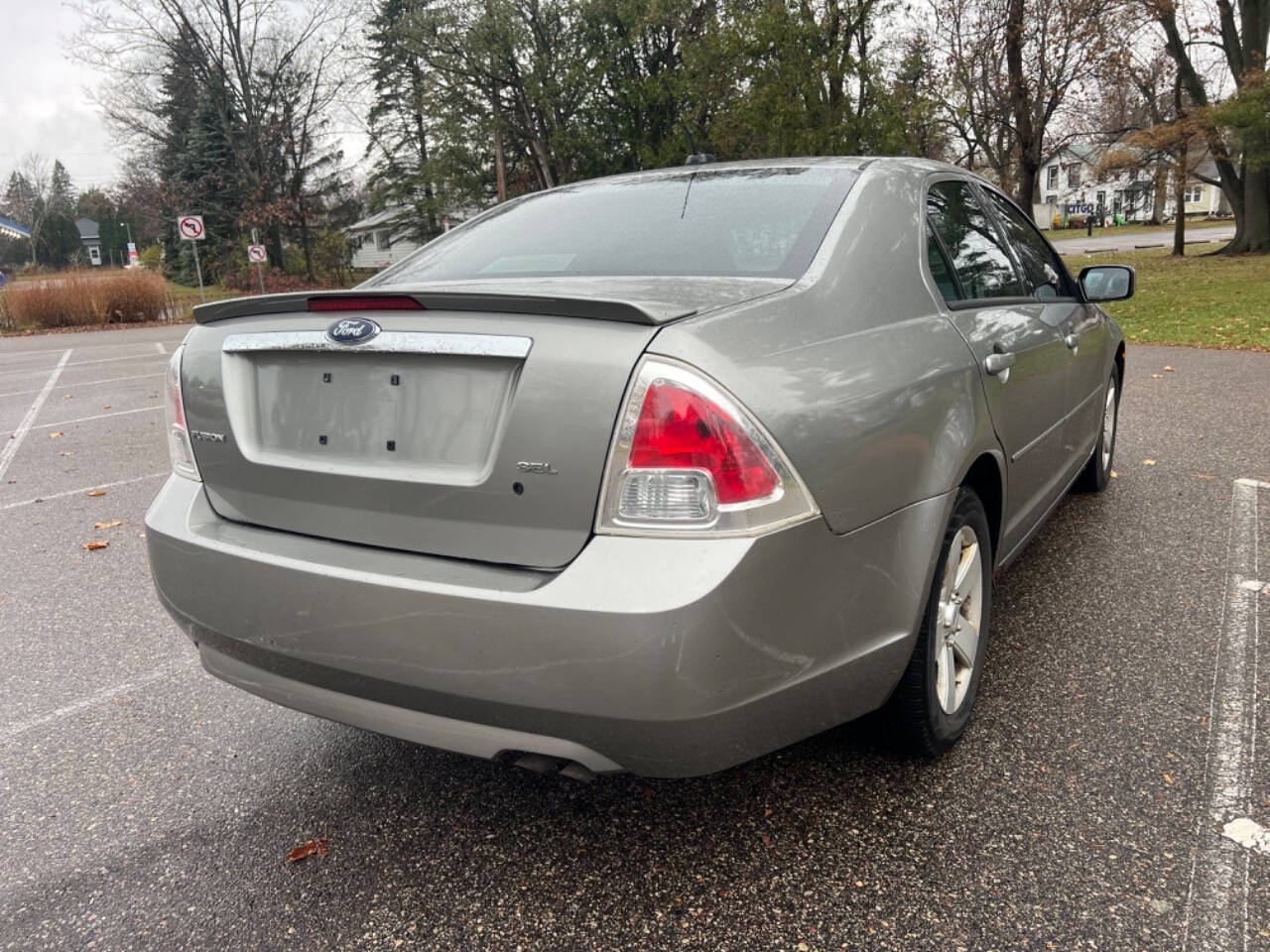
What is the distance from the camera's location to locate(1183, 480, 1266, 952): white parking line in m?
1.81

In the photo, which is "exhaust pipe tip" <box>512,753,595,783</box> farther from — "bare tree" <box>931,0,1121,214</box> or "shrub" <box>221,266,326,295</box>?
"shrub" <box>221,266,326,295</box>

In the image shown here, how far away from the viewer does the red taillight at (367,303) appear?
74.8 inches

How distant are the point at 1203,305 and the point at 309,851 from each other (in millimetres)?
16700

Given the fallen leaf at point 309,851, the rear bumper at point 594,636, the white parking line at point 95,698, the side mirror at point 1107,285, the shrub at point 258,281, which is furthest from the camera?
the shrub at point 258,281

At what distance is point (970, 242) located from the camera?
292 centimetres

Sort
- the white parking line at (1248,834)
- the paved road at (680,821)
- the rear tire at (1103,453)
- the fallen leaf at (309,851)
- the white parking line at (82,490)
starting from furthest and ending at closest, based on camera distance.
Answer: the white parking line at (82,490) → the rear tire at (1103,453) → the fallen leaf at (309,851) → the white parking line at (1248,834) → the paved road at (680,821)

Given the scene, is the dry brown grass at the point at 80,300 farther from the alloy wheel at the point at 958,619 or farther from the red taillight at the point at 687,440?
the red taillight at the point at 687,440

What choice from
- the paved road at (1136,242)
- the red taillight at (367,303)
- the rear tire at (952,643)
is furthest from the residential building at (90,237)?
the rear tire at (952,643)

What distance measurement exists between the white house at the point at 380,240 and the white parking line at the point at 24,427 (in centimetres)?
4047

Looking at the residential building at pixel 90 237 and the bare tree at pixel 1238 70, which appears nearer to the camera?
the bare tree at pixel 1238 70

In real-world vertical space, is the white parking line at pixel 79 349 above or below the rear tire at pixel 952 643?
above

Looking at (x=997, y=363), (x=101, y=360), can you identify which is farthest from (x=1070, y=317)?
(x=101, y=360)

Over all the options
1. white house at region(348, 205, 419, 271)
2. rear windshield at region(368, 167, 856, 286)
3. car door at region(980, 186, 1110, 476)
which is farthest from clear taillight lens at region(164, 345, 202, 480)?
white house at region(348, 205, 419, 271)

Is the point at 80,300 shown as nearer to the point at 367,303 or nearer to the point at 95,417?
the point at 95,417
